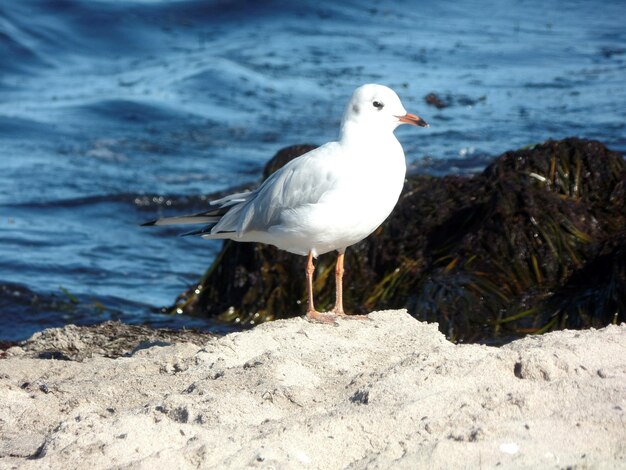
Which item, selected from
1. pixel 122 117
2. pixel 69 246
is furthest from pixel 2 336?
pixel 122 117

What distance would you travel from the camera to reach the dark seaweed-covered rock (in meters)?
6.32

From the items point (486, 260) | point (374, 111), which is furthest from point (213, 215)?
point (486, 260)

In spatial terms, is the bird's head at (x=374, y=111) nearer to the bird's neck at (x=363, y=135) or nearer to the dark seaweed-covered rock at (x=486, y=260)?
the bird's neck at (x=363, y=135)

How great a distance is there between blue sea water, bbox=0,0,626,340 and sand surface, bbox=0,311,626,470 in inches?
102

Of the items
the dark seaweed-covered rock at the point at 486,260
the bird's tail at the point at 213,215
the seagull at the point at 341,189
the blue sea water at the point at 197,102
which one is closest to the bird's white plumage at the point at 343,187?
the seagull at the point at 341,189

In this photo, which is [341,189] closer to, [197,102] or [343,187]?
[343,187]

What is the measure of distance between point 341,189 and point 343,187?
1 centimetres

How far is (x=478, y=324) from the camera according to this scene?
6309 mm

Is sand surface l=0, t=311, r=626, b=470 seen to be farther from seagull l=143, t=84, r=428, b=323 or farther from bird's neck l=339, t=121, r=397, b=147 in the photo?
bird's neck l=339, t=121, r=397, b=147

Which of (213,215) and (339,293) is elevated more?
(213,215)

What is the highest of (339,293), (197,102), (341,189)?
(341,189)

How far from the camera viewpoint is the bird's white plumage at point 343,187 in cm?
504

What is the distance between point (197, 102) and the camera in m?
14.1

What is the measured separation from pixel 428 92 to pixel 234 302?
6.67m
